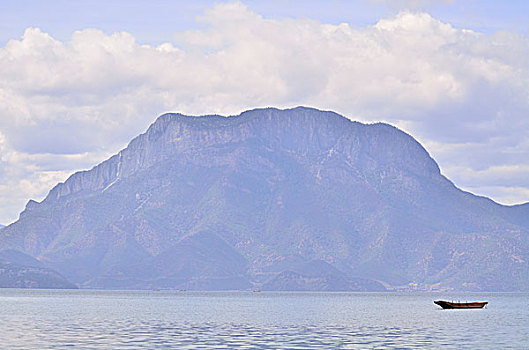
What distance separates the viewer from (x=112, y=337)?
167 meters

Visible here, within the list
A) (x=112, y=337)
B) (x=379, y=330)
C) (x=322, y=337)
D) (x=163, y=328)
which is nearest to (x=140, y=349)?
(x=112, y=337)

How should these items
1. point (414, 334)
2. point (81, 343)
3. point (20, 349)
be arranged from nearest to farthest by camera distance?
point (20, 349)
point (81, 343)
point (414, 334)

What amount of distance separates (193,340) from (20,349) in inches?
1224

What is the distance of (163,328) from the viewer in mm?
195250

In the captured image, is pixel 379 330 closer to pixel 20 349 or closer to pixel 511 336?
pixel 511 336

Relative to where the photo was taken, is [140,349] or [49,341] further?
[49,341]

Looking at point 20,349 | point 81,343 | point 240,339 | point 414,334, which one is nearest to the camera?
point 20,349

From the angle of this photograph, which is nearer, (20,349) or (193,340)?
(20,349)

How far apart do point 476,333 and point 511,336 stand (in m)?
7.25

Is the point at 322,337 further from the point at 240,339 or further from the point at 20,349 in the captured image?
the point at 20,349

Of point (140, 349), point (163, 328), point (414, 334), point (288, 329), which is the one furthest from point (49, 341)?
point (414, 334)

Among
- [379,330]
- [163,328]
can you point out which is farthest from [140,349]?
[379,330]

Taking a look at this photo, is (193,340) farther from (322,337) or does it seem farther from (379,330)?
(379,330)

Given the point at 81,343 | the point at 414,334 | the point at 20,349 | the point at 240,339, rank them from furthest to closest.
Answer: the point at 414,334, the point at 240,339, the point at 81,343, the point at 20,349
